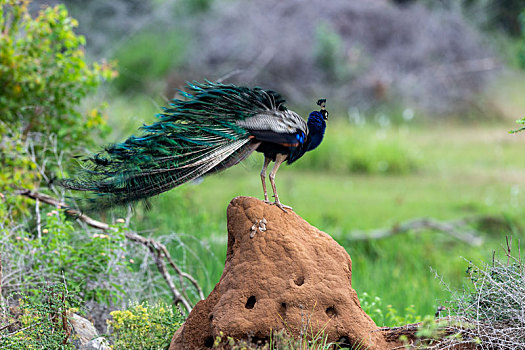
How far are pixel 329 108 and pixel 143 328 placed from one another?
13.1 meters

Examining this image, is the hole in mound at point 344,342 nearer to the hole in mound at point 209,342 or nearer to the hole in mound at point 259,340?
the hole in mound at point 259,340

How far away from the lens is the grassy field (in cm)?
702

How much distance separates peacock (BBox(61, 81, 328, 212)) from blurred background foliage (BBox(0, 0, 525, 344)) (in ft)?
0.95

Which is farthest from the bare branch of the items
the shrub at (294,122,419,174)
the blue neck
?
the blue neck

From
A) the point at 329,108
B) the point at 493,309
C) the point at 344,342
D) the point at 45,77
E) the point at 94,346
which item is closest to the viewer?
the point at 344,342

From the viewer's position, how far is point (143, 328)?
4.37 meters

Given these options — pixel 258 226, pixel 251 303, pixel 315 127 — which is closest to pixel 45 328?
pixel 251 303

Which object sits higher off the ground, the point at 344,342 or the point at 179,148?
the point at 179,148

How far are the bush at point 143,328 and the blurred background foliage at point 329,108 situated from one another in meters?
1.07

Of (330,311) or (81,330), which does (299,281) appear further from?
(81,330)

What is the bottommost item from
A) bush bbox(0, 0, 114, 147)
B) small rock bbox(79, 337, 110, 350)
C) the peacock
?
small rock bbox(79, 337, 110, 350)

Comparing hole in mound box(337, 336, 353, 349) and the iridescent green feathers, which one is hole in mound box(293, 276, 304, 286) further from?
the iridescent green feathers

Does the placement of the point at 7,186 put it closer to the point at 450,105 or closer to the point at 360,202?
the point at 360,202

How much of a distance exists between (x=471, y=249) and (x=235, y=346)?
19.5 ft
